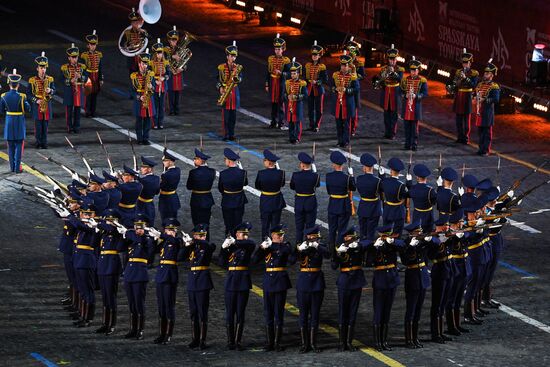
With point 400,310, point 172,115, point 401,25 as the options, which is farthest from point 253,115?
point 400,310

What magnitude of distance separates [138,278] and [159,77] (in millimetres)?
15258

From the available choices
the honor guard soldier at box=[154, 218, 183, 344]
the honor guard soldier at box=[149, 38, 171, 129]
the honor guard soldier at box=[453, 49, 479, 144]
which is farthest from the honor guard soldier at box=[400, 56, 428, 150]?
the honor guard soldier at box=[154, 218, 183, 344]

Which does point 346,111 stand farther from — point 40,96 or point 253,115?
point 40,96

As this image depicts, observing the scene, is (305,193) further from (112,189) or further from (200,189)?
(112,189)

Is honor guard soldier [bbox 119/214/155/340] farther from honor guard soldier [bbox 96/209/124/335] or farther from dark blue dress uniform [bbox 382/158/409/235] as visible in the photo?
dark blue dress uniform [bbox 382/158/409/235]

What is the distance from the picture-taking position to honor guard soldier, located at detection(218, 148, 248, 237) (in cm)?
3192

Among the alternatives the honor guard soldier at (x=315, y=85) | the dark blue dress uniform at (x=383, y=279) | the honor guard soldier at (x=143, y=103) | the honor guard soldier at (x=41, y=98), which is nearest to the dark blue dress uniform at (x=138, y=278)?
the dark blue dress uniform at (x=383, y=279)

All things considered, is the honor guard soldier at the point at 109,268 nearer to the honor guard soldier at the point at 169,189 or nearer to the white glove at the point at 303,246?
the white glove at the point at 303,246

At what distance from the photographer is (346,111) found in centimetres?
4066

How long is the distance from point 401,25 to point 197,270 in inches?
996

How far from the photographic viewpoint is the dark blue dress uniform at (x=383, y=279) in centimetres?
2711

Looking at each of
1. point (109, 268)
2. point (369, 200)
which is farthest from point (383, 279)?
point (369, 200)

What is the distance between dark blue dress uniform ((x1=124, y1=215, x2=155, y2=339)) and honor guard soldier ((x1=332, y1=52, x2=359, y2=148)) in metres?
13.6

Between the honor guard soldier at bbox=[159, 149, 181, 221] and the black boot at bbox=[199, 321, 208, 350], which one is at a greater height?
the honor guard soldier at bbox=[159, 149, 181, 221]
